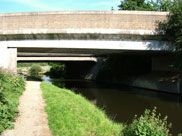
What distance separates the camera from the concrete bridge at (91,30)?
49.4ft

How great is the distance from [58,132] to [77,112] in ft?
6.60

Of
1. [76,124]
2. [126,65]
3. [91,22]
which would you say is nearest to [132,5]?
[126,65]

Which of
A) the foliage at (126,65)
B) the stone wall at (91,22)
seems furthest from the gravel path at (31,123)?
the foliage at (126,65)

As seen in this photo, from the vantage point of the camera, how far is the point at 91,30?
48.8 ft

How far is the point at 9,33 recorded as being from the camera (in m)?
15.7

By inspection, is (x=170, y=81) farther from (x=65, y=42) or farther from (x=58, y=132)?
(x=58, y=132)

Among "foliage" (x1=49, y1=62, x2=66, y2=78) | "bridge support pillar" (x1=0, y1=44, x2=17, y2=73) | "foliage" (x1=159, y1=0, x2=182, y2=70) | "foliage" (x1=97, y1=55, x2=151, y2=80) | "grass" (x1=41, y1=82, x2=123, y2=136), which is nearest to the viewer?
"grass" (x1=41, y1=82, x2=123, y2=136)

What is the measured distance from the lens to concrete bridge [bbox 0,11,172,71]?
15.0 metres

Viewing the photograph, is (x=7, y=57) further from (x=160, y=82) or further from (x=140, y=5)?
(x=140, y=5)

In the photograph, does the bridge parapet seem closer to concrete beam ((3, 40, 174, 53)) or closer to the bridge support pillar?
concrete beam ((3, 40, 174, 53))

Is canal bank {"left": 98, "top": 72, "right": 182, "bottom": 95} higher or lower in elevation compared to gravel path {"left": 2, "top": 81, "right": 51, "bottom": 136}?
lower

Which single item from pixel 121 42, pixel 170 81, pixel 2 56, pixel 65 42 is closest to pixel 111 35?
pixel 121 42

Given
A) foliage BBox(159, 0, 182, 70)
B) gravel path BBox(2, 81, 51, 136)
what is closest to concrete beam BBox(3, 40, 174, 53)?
foliage BBox(159, 0, 182, 70)

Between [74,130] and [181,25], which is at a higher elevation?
[181,25]
